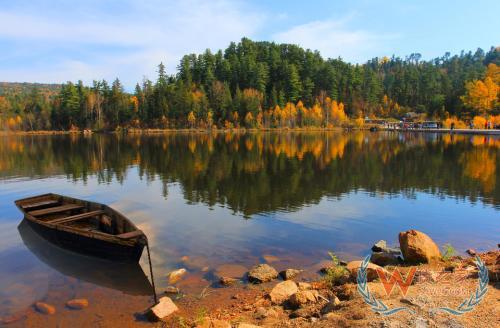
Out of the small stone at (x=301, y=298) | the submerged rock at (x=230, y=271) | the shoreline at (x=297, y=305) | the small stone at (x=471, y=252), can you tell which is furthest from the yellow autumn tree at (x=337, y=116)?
the small stone at (x=301, y=298)

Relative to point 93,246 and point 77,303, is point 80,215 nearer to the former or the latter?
point 93,246

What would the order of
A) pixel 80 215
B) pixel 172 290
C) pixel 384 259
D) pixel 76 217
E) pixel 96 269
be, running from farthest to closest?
pixel 80 215, pixel 76 217, pixel 96 269, pixel 384 259, pixel 172 290

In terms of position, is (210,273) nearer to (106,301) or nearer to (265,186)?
(106,301)

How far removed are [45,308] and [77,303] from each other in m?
1.00

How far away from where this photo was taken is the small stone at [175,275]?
1411 cm

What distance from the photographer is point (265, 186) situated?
32688mm

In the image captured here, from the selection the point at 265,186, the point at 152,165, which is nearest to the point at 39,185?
the point at 152,165

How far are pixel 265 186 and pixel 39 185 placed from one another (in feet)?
75.4

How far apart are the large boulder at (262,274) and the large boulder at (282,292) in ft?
4.69

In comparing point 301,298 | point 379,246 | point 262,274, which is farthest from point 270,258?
point 301,298

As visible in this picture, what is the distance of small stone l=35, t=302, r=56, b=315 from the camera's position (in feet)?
40.0

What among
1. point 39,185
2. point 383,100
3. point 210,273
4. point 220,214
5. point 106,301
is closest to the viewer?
point 106,301

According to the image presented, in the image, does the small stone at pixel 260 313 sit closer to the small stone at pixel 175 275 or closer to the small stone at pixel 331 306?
the small stone at pixel 331 306
